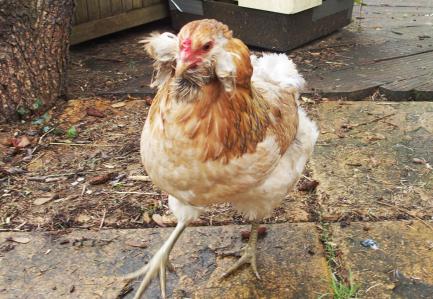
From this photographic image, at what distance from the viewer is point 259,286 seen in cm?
261

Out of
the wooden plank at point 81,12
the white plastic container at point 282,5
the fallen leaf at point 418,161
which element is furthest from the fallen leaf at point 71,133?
the fallen leaf at point 418,161

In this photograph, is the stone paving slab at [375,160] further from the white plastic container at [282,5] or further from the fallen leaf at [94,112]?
the fallen leaf at [94,112]

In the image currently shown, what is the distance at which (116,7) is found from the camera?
5707 mm

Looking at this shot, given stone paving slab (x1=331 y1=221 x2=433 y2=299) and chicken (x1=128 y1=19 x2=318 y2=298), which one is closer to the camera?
chicken (x1=128 y1=19 x2=318 y2=298)

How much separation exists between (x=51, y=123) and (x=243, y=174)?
234 cm

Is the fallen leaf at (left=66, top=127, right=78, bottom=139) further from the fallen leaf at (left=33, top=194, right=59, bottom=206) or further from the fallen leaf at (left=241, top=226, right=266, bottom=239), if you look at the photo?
the fallen leaf at (left=241, top=226, right=266, bottom=239)

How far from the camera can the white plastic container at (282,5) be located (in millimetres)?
4957

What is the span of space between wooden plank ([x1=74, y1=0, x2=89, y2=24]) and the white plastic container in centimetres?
163

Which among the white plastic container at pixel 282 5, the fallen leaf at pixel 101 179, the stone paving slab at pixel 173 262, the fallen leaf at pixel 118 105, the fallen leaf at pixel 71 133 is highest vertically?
the white plastic container at pixel 282 5

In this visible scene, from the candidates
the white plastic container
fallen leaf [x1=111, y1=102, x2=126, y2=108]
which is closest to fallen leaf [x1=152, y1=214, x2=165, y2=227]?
fallen leaf [x1=111, y1=102, x2=126, y2=108]

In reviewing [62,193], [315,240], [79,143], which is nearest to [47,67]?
[79,143]

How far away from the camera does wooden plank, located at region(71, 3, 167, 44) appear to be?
5.41m

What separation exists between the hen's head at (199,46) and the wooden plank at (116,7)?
13.4 ft

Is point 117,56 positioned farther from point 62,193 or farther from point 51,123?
point 62,193
